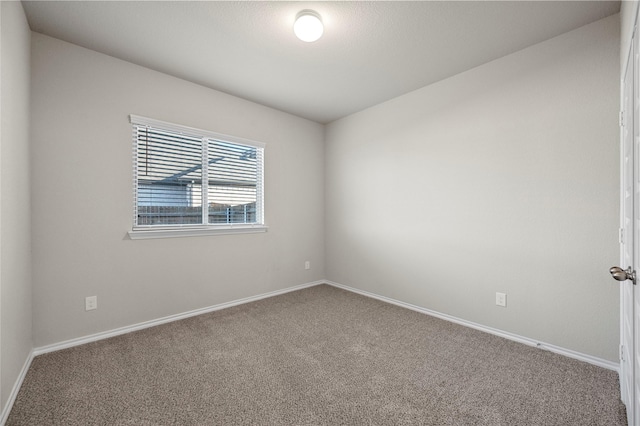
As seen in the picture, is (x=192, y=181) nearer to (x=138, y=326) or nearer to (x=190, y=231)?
(x=190, y=231)

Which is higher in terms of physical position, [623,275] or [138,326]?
[623,275]

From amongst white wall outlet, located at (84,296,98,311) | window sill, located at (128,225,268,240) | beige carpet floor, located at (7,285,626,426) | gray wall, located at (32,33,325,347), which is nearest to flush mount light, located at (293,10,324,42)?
gray wall, located at (32,33,325,347)

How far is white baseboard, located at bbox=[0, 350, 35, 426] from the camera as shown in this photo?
1524mm

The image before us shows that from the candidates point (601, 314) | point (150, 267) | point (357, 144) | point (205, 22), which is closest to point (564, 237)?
point (601, 314)

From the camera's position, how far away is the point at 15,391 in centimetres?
172

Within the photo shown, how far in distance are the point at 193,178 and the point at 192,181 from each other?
4cm

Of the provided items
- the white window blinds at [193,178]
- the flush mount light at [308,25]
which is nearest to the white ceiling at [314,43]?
the flush mount light at [308,25]

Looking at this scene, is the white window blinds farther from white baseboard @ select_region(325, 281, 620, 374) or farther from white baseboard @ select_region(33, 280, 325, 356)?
white baseboard @ select_region(325, 281, 620, 374)

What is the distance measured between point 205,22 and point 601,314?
3593 mm

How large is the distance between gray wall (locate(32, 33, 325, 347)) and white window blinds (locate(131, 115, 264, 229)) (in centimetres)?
11

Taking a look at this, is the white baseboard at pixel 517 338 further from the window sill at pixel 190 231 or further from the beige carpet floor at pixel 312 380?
the window sill at pixel 190 231

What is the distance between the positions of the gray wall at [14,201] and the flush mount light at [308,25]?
5.43ft

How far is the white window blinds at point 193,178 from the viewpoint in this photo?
276 cm

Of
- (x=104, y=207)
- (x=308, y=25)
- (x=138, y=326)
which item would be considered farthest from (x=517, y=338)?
(x=104, y=207)
